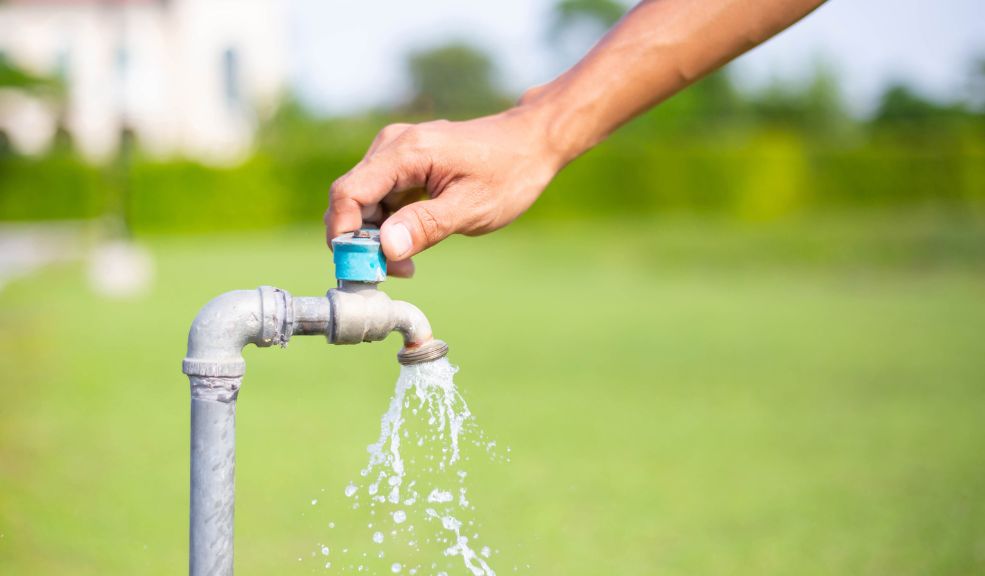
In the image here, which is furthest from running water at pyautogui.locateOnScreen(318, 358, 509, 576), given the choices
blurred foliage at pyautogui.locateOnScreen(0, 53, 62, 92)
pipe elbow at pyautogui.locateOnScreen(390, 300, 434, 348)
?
blurred foliage at pyautogui.locateOnScreen(0, 53, 62, 92)

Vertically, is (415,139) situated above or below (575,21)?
below

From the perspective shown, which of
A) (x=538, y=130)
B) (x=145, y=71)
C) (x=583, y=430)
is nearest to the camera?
(x=538, y=130)

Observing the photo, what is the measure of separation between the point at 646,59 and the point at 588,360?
7070 mm

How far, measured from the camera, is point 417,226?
170 centimetres

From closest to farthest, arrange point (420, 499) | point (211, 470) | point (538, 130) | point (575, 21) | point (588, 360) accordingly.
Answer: point (211, 470) → point (538, 130) → point (420, 499) → point (588, 360) → point (575, 21)

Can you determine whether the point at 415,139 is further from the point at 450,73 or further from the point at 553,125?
the point at 450,73

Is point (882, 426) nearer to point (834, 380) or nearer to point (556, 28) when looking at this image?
point (834, 380)

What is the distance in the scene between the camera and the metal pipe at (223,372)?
1.58m

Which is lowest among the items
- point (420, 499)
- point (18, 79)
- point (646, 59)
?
point (420, 499)

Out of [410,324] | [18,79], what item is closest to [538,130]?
[410,324]

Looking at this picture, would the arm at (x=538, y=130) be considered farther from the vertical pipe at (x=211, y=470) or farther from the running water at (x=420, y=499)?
the vertical pipe at (x=211, y=470)

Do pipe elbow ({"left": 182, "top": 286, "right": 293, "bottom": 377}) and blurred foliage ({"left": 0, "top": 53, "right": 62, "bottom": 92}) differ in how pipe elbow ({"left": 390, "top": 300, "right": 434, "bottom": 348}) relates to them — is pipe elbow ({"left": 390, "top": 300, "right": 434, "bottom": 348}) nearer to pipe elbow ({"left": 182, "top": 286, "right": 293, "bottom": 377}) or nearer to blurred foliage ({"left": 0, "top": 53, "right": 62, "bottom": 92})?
pipe elbow ({"left": 182, "top": 286, "right": 293, "bottom": 377})

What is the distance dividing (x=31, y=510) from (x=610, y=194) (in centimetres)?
2584

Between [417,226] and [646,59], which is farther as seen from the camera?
[646,59]
